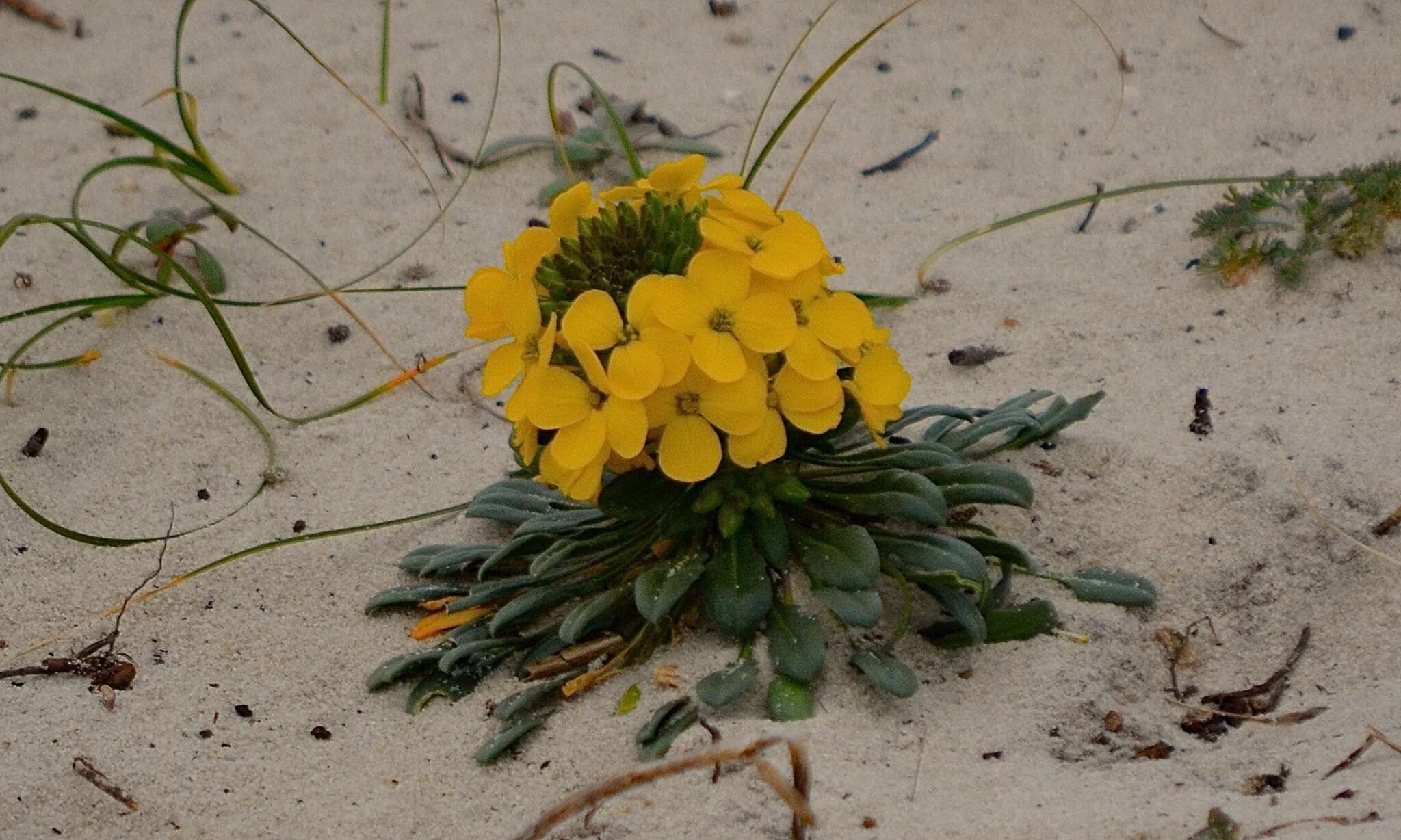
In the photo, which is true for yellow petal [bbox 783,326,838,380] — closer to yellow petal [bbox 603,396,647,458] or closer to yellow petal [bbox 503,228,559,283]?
yellow petal [bbox 603,396,647,458]

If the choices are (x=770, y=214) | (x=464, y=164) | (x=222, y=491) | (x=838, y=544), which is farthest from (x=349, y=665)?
(x=464, y=164)

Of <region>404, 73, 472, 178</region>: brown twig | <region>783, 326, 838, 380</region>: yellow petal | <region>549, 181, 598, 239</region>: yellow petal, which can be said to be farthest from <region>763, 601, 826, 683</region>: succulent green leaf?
<region>404, 73, 472, 178</region>: brown twig

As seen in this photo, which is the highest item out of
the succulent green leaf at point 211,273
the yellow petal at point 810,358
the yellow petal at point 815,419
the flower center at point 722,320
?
the flower center at point 722,320

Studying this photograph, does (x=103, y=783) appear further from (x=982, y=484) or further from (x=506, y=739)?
(x=982, y=484)

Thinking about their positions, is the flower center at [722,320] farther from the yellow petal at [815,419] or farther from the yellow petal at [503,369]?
the yellow petal at [503,369]

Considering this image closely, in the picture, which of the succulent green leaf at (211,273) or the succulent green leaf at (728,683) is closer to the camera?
the succulent green leaf at (728,683)

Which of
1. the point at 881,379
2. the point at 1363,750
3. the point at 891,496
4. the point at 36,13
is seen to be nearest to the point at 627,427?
the point at 881,379

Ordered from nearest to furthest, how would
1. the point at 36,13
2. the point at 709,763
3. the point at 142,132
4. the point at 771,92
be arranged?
the point at 709,763 < the point at 771,92 < the point at 142,132 < the point at 36,13

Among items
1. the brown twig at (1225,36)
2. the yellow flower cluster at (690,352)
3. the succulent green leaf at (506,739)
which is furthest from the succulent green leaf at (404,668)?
the brown twig at (1225,36)
